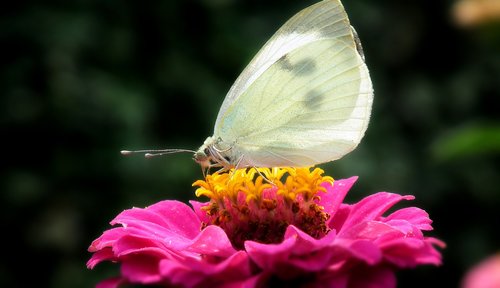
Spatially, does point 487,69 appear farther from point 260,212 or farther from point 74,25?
point 260,212

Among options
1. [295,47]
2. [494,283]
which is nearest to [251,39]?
[295,47]

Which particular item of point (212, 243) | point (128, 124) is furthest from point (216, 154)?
point (128, 124)

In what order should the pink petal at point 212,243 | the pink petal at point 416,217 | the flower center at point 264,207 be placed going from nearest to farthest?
the pink petal at point 212,243
the pink petal at point 416,217
the flower center at point 264,207

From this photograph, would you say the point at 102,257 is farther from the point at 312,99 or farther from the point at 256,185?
the point at 312,99

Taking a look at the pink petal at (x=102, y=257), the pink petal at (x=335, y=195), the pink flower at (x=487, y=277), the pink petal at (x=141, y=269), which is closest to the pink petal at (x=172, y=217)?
the pink petal at (x=102, y=257)

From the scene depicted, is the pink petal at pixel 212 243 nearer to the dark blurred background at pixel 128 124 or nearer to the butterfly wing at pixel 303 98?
the butterfly wing at pixel 303 98
